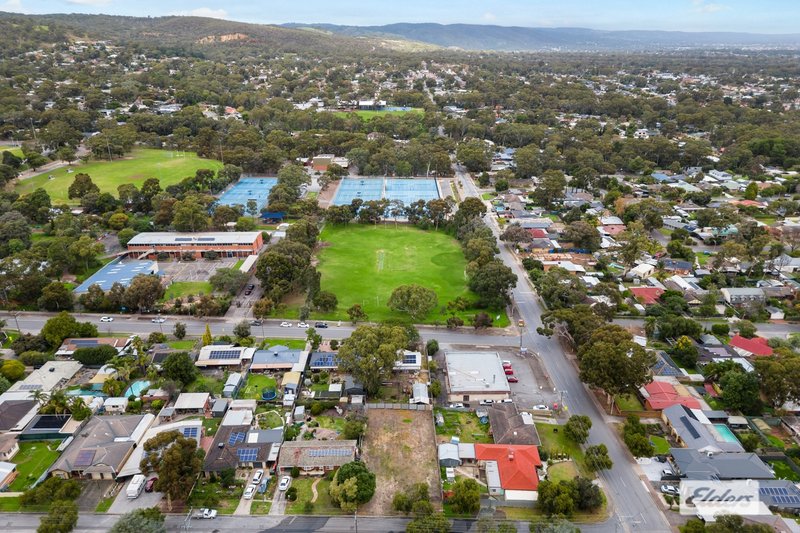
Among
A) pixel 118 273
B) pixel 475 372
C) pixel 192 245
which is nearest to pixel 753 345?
pixel 475 372

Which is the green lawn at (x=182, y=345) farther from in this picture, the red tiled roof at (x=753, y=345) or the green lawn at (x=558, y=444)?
the red tiled roof at (x=753, y=345)

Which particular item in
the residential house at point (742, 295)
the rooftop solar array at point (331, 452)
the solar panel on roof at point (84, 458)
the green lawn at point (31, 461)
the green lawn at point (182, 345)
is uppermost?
the residential house at point (742, 295)

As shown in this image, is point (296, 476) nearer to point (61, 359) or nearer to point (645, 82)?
point (61, 359)

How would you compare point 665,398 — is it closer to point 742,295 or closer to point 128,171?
point 742,295

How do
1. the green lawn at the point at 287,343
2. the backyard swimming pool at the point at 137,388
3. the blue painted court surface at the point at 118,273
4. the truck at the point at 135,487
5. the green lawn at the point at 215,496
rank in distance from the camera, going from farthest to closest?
the blue painted court surface at the point at 118,273
the green lawn at the point at 287,343
the backyard swimming pool at the point at 137,388
the truck at the point at 135,487
the green lawn at the point at 215,496

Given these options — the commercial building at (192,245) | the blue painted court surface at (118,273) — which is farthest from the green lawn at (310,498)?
the commercial building at (192,245)

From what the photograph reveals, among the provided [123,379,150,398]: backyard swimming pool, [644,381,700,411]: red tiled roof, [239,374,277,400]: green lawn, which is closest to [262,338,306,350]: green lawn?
[239,374,277,400]: green lawn
